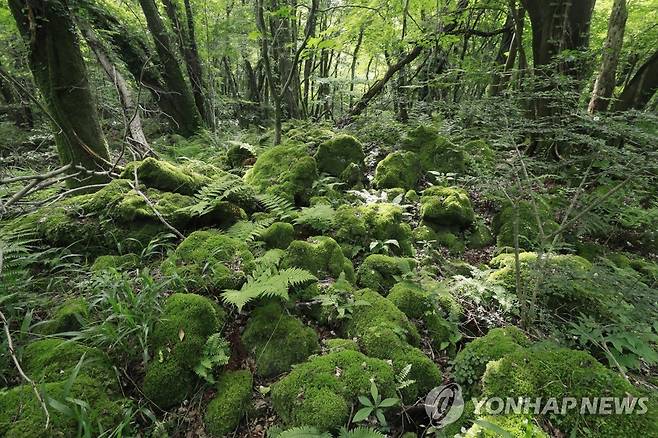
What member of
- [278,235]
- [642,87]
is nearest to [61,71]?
[278,235]

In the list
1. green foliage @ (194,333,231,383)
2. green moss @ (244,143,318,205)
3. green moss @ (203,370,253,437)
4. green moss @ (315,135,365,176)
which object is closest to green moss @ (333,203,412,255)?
green moss @ (244,143,318,205)

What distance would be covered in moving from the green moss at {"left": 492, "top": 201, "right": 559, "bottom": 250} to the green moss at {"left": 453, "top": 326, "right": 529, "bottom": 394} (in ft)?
7.37

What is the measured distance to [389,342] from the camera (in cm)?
285

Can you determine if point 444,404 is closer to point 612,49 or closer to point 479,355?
point 479,355

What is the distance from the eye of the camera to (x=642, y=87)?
659 cm

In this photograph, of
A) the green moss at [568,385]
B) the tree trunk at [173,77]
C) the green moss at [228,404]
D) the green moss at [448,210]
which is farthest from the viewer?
the tree trunk at [173,77]

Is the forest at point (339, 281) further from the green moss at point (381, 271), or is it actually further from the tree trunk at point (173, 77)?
the tree trunk at point (173, 77)

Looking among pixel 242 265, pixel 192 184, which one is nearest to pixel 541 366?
pixel 242 265

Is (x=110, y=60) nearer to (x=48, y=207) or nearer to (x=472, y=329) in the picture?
(x=48, y=207)

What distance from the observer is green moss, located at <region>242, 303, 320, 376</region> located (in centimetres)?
279

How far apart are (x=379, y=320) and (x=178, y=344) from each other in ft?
5.68

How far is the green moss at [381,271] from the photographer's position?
12.4ft

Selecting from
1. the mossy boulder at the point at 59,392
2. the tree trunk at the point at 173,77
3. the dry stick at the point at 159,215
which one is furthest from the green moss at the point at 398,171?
the tree trunk at the point at 173,77

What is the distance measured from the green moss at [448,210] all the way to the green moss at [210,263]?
2.83 meters
